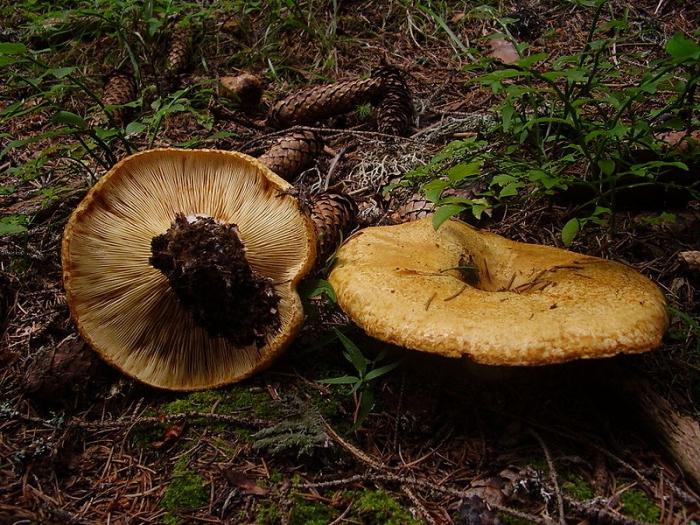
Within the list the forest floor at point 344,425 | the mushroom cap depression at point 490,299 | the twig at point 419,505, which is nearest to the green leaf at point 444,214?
the mushroom cap depression at point 490,299

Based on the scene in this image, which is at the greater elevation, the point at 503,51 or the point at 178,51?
the point at 503,51

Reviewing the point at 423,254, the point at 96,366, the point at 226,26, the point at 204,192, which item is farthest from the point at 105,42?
the point at 423,254

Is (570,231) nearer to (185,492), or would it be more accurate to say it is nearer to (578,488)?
(578,488)

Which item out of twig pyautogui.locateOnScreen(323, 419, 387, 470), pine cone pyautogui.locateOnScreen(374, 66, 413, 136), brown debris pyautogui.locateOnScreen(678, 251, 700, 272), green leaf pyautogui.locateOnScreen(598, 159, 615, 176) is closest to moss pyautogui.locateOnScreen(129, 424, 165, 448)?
twig pyautogui.locateOnScreen(323, 419, 387, 470)

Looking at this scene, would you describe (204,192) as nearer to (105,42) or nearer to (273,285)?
(273,285)

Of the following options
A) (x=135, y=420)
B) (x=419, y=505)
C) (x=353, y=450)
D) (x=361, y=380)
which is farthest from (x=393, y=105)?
(x=419, y=505)

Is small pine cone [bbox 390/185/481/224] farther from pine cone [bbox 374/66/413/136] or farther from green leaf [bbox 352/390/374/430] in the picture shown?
green leaf [bbox 352/390/374/430]
